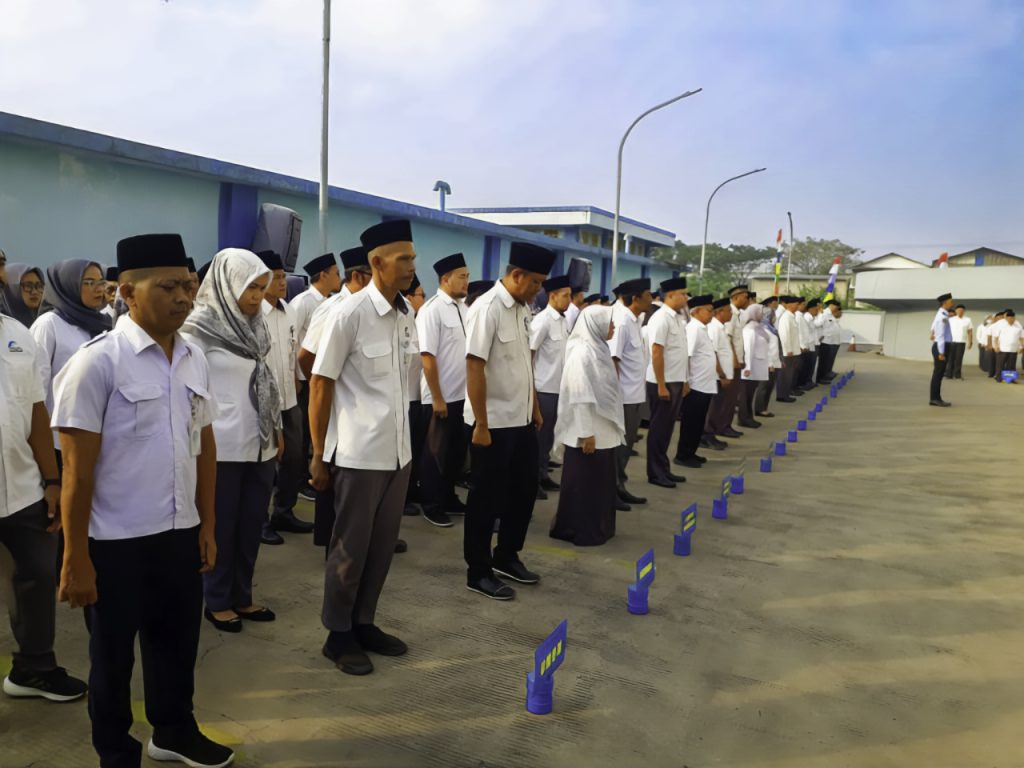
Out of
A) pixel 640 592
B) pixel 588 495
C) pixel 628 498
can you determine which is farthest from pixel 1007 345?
pixel 640 592

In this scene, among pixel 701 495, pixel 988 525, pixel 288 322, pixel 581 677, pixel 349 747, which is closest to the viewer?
pixel 349 747

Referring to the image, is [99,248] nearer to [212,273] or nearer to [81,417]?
[212,273]

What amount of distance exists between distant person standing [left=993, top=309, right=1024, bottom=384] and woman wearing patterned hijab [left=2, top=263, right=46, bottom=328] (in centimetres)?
2224

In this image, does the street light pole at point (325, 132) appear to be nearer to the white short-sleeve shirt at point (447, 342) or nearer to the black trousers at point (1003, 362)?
the white short-sleeve shirt at point (447, 342)

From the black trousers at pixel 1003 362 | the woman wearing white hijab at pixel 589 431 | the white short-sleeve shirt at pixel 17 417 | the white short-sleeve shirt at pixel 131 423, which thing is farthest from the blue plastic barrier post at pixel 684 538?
the black trousers at pixel 1003 362

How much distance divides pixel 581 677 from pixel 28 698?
94.2 inches

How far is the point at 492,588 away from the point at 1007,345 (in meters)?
20.9

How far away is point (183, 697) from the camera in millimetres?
2643

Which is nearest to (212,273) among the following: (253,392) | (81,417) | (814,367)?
(253,392)

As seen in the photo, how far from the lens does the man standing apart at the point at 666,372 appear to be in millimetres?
7445

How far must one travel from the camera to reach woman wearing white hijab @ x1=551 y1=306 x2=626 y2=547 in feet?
17.8

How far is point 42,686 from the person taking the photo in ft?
10.1

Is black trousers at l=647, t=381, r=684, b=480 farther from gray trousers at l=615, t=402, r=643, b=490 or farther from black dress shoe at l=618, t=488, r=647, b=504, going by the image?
black dress shoe at l=618, t=488, r=647, b=504

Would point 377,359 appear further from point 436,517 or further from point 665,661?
point 436,517
